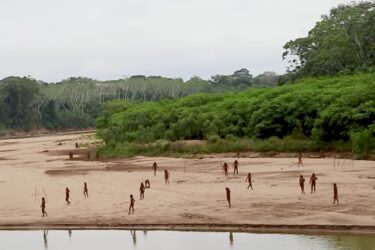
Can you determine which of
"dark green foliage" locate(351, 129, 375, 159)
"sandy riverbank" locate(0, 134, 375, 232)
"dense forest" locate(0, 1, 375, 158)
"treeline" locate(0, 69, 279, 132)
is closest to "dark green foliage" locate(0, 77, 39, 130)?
"treeline" locate(0, 69, 279, 132)

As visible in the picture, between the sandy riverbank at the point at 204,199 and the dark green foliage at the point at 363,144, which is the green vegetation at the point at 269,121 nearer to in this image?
the dark green foliage at the point at 363,144

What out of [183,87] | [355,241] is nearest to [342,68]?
[355,241]

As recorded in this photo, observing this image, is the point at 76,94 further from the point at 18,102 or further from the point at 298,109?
the point at 298,109

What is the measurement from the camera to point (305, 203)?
24.3m

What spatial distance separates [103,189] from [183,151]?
59.2 ft

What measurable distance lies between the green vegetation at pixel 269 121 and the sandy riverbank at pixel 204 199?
3.71 meters

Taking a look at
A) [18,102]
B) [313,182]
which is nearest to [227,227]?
[313,182]

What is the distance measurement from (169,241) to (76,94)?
123 metres

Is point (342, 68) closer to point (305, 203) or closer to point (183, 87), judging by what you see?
point (305, 203)

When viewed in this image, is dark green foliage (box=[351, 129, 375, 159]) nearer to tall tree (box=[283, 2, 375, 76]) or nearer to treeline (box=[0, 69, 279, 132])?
tall tree (box=[283, 2, 375, 76])

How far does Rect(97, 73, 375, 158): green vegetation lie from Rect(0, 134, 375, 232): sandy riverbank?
146 inches

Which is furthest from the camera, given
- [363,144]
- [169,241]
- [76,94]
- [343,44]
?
[76,94]

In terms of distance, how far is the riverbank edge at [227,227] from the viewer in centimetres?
2100

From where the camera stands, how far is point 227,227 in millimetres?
22688
